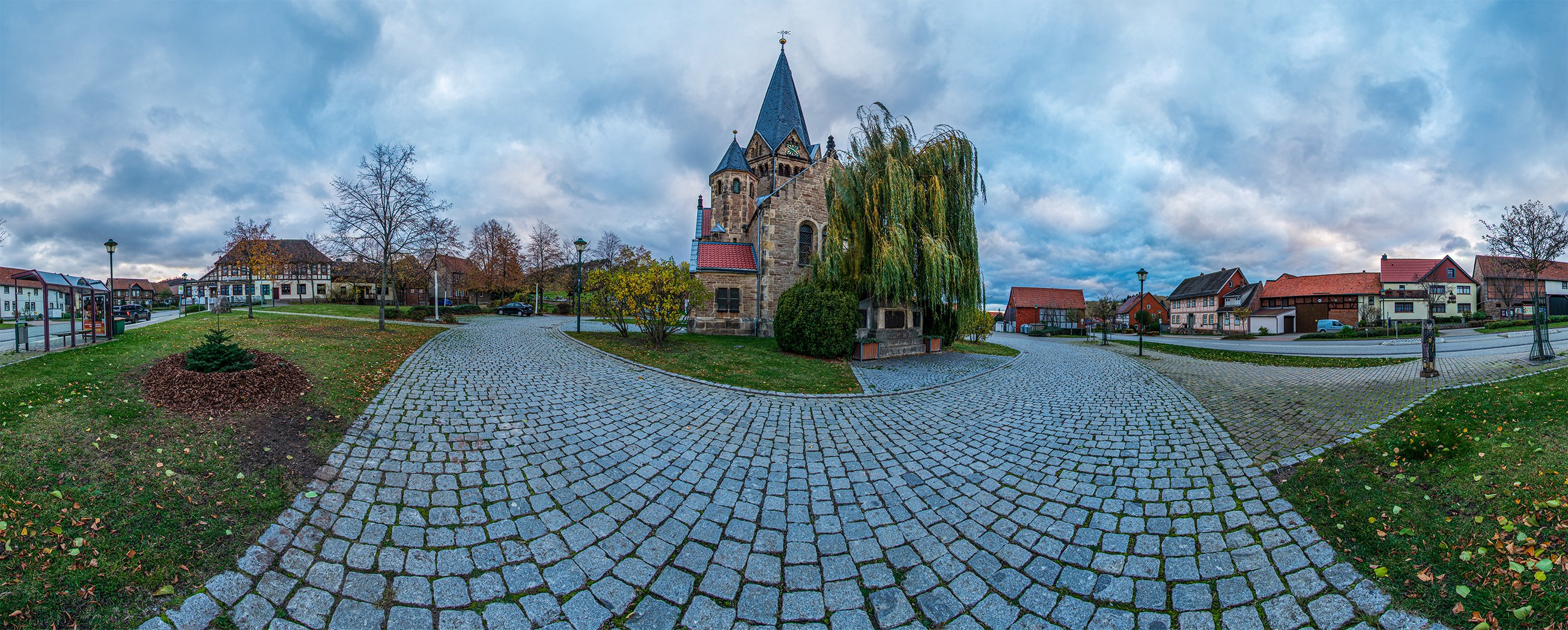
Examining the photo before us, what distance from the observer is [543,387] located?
27.4 ft

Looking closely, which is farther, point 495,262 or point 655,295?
point 495,262

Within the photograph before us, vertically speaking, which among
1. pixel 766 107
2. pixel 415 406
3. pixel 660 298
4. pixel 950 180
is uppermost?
pixel 766 107

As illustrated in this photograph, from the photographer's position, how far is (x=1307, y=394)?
28.1 feet

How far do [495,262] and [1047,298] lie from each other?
217 feet

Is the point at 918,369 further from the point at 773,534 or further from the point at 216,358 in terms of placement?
the point at 216,358

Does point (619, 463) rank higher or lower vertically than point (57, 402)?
lower

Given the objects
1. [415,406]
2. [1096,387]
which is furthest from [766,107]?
[415,406]

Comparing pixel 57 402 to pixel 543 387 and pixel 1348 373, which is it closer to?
pixel 543 387

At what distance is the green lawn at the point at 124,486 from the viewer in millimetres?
2719

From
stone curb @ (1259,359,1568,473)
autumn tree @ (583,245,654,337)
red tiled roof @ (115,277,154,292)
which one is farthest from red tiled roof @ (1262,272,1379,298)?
red tiled roof @ (115,277,154,292)

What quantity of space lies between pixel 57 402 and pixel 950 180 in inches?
688

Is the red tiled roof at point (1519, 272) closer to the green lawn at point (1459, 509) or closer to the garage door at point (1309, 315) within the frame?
the garage door at point (1309, 315)

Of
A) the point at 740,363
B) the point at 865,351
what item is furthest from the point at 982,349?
the point at 740,363

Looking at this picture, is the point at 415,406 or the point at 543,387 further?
the point at 543,387
